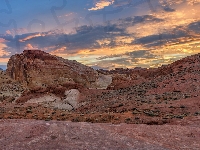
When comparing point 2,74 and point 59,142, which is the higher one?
point 2,74

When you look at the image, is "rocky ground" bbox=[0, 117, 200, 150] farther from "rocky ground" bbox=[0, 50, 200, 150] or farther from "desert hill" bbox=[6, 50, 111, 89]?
"desert hill" bbox=[6, 50, 111, 89]

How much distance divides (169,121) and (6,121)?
33.6 ft

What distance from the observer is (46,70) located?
51.5 metres

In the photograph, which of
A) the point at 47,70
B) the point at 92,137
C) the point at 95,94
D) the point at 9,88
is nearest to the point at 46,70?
the point at 47,70

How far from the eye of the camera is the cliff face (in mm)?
51281

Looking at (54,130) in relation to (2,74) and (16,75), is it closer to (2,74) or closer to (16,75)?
(16,75)

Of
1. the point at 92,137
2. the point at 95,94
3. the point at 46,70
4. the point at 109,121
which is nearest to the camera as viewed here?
the point at 92,137

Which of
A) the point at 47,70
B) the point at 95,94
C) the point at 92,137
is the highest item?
the point at 47,70

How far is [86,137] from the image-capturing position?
12.5 metres

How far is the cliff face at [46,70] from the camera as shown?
2019 inches

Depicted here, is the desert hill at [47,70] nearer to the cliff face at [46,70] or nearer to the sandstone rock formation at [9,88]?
the cliff face at [46,70]

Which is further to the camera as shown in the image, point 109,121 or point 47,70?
point 47,70

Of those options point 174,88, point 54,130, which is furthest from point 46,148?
point 174,88

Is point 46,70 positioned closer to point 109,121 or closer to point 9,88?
point 9,88
